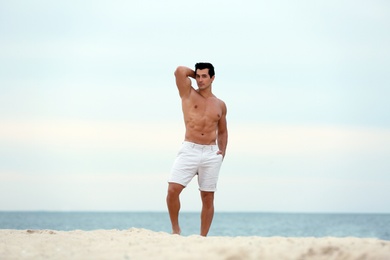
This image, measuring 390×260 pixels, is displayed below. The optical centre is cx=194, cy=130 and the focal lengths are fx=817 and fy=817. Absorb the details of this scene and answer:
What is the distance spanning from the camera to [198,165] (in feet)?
32.7

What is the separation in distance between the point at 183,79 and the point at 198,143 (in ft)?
2.63

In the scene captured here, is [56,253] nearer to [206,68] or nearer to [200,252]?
[200,252]

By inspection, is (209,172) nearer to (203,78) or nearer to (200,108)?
(200,108)

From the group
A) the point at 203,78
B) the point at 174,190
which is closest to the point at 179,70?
the point at 203,78

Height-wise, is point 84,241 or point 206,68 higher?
point 206,68

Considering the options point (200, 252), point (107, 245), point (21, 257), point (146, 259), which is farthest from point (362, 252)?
point (21, 257)

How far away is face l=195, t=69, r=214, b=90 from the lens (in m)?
9.99

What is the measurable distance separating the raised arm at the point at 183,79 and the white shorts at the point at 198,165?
638 mm

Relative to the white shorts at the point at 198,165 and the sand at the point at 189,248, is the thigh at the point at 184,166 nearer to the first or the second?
the white shorts at the point at 198,165

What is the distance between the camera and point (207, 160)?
32.7 ft

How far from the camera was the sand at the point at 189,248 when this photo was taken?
753cm

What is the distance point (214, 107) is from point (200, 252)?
2.85 m

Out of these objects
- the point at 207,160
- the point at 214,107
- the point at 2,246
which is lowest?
the point at 2,246

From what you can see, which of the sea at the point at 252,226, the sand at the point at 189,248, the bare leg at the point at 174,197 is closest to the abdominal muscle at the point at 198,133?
the bare leg at the point at 174,197
